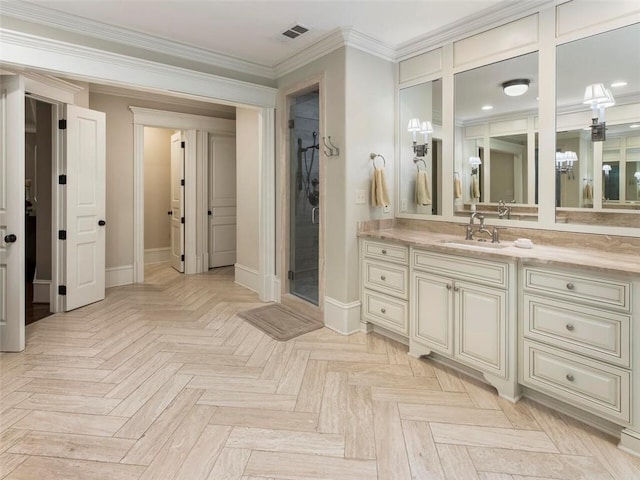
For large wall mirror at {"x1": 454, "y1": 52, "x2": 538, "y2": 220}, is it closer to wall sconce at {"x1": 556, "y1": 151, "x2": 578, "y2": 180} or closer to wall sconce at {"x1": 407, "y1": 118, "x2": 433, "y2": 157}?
wall sconce at {"x1": 556, "y1": 151, "x2": 578, "y2": 180}

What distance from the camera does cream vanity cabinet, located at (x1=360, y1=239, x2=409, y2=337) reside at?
3045 mm

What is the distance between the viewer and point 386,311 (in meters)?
3.21

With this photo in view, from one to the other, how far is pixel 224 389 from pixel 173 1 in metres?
2.83

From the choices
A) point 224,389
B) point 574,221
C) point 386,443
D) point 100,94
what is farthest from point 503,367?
point 100,94

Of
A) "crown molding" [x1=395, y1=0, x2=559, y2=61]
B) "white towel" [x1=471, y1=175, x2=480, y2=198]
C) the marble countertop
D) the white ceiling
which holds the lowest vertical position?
the marble countertop

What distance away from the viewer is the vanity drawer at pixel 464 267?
234 cm

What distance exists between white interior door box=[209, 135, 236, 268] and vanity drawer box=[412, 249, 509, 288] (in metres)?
4.17

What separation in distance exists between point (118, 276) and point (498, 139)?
16.1ft

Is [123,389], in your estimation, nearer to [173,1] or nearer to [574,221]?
[173,1]

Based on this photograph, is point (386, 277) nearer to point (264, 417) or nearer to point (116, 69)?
point (264, 417)

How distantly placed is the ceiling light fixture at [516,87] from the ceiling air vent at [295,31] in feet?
5.67

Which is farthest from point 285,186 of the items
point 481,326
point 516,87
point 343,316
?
point 481,326

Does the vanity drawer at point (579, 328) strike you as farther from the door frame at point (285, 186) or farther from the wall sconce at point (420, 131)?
the door frame at point (285, 186)

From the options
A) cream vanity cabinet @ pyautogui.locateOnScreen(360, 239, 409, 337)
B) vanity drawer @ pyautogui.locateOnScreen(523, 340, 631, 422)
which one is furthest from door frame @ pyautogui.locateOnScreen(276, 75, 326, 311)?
vanity drawer @ pyautogui.locateOnScreen(523, 340, 631, 422)
